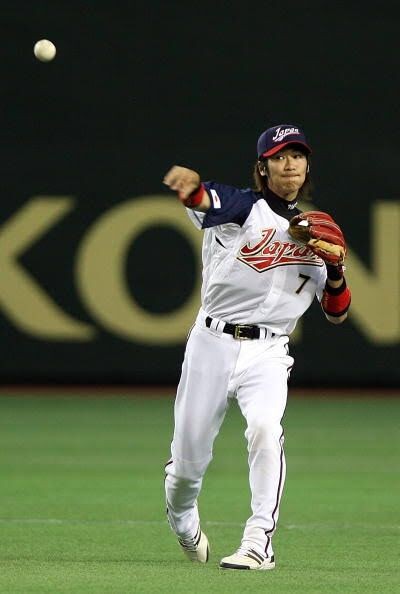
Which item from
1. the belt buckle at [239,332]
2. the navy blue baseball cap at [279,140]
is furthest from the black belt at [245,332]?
the navy blue baseball cap at [279,140]

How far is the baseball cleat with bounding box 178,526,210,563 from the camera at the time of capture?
24.2 ft

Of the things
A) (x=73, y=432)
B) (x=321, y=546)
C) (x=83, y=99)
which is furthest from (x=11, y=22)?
(x=321, y=546)

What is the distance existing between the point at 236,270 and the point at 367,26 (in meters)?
10.2

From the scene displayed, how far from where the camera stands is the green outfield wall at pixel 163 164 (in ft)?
54.9

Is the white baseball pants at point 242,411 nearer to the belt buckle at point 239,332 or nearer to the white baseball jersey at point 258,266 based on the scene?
the belt buckle at point 239,332

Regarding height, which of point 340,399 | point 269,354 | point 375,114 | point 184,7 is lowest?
point 340,399

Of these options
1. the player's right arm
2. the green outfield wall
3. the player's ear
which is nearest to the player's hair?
the player's ear

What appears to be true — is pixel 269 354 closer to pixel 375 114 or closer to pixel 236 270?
pixel 236 270

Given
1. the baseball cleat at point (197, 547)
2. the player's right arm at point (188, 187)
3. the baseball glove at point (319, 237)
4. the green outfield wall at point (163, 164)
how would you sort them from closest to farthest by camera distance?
the player's right arm at point (188, 187) → the baseball glove at point (319, 237) → the baseball cleat at point (197, 547) → the green outfield wall at point (163, 164)

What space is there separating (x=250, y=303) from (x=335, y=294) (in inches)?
17.4

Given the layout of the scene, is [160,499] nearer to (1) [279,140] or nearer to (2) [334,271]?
(2) [334,271]

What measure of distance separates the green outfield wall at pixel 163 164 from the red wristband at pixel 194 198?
32.6ft

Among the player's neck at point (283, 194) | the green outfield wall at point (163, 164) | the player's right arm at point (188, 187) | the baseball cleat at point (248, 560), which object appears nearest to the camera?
the player's right arm at point (188, 187)

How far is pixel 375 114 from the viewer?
16.8 m
